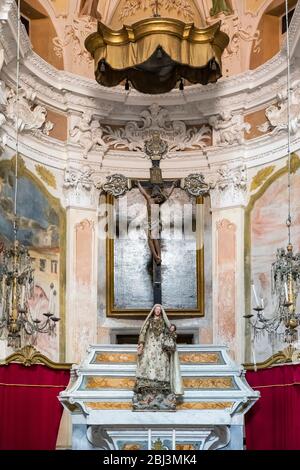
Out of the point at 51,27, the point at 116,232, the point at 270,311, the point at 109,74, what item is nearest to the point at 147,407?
the point at 270,311

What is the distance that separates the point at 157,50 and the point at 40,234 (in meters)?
3.39

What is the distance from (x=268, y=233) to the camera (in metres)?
14.9

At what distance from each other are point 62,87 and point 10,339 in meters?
4.93

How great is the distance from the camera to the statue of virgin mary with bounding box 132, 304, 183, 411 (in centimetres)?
1247

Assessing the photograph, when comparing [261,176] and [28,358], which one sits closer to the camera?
[28,358]

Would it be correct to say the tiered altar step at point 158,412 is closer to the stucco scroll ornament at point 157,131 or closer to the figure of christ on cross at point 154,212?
the figure of christ on cross at point 154,212

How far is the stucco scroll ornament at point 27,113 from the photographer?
1435cm

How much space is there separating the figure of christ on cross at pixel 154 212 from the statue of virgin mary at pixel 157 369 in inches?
67.3

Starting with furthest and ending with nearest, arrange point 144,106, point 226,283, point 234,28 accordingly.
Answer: point 144,106 < point 234,28 < point 226,283

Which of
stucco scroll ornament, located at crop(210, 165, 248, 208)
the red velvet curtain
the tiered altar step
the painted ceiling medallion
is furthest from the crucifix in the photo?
the red velvet curtain

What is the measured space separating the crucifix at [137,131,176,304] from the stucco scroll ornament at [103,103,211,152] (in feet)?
5.46

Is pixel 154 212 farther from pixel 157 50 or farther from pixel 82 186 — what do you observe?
pixel 157 50

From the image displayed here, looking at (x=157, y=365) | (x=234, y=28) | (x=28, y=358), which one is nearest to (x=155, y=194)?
(x=157, y=365)

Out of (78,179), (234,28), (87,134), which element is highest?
(234,28)
